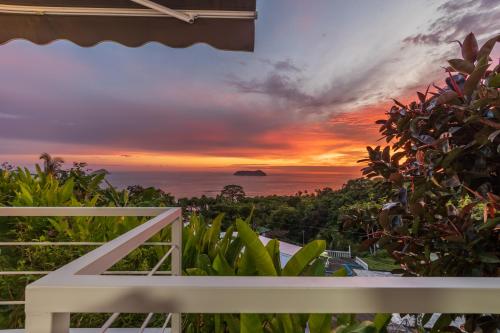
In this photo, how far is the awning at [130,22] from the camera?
6.78 feet

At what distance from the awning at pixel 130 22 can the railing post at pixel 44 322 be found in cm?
201

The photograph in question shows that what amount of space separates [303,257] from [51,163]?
398 centimetres

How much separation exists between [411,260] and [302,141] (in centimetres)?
610

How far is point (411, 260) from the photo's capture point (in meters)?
1.23

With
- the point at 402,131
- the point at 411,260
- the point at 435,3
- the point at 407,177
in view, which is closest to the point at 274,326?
the point at 411,260

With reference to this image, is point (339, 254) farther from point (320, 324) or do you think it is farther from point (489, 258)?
point (489, 258)

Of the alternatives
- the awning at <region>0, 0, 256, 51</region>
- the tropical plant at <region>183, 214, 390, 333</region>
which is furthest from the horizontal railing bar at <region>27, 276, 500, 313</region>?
the awning at <region>0, 0, 256, 51</region>

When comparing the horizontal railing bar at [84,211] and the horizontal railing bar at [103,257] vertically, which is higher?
the horizontal railing bar at [103,257]

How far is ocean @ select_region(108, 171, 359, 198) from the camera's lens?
167 inches

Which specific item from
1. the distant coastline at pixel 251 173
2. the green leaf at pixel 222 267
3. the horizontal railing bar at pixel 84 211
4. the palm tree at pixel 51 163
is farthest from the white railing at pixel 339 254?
the palm tree at pixel 51 163

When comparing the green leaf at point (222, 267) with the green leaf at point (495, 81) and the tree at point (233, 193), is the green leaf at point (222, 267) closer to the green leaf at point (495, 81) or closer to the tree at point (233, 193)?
the green leaf at point (495, 81)

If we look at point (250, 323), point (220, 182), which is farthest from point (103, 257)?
point (220, 182)

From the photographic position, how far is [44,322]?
39 cm

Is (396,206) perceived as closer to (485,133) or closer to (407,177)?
(407,177)
